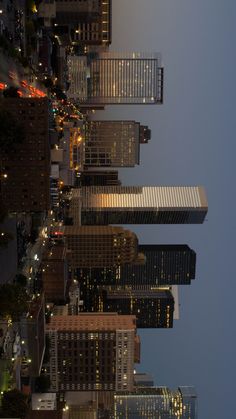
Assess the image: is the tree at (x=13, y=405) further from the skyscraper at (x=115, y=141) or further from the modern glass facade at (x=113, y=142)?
the skyscraper at (x=115, y=141)

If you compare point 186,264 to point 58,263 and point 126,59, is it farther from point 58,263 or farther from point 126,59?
point 58,263

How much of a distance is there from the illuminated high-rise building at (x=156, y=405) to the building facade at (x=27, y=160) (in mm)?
104920

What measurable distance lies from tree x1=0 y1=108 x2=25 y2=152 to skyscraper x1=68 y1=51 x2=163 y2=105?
326ft

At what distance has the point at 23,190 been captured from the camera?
56.5 metres

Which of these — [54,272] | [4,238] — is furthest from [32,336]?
[54,272]

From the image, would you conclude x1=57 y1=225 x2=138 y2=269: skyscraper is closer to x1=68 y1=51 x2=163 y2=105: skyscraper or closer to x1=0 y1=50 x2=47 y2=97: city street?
x1=68 y1=51 x2=163 y2=105: skyscraper

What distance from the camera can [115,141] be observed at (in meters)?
164

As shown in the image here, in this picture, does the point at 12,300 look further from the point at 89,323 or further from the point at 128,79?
the point at 128,79

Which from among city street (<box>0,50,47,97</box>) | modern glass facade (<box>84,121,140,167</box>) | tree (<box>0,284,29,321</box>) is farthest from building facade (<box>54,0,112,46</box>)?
tree (<box>0,284,29,321</box>)

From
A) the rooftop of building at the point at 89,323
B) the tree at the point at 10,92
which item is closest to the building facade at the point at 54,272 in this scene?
the rooftop of building at the point at 89,323

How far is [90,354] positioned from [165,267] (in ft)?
235

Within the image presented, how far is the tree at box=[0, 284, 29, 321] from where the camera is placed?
181ft

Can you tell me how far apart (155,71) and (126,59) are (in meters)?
8.21

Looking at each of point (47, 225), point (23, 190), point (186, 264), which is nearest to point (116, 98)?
point (186, 264)
